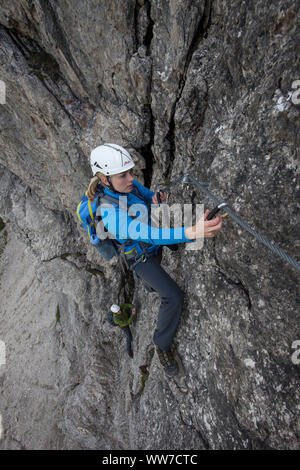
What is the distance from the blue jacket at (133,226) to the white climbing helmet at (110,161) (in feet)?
1.39

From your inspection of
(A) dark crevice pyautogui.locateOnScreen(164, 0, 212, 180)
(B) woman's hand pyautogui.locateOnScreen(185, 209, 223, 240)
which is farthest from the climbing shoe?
(A) dark crevice pyautogui.locateOnScreen(164, 0, 212, 180)

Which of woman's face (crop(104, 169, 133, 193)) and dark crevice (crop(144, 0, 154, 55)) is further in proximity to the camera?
dark crevice (crop(144, 0, 154, 55))

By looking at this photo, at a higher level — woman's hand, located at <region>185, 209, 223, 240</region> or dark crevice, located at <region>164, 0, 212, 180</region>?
dark crevice, located at <region>164, 0, 212, 180</region>

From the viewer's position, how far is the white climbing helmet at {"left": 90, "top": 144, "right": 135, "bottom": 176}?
18.3 ft

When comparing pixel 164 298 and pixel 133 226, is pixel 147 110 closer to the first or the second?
pixel 133 226

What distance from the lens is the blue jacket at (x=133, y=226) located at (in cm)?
438

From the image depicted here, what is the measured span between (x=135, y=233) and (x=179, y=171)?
241cm

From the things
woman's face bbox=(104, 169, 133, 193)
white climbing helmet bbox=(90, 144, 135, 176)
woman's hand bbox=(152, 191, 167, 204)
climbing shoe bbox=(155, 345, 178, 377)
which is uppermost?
white climbing helmet bbox=(90, 144, 135, 176)

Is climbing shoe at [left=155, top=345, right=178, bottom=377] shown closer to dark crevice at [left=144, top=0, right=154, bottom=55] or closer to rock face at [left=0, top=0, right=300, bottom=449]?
rock face at [left=0, top=0, right=300, bottom=449]

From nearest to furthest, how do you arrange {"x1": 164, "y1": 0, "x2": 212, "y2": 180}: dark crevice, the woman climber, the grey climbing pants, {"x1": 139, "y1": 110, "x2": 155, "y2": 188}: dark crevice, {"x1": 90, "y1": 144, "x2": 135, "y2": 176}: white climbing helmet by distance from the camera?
the woman climber
{"x1": 164, "y1": 0, "x2": 212, "y2": 180}: dark crevice
{"x1": 90, "y1": 144, "x2": 135, "y2": 176}: white climbing helmet
the grey climbing pants
{"x1": 139, "y1": 110, "x2": 155, "y2": 188}: dark crevice

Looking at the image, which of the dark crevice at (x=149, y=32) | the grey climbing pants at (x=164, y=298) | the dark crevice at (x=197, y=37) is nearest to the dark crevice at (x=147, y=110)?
the dark crevice at (x=149, y=32)

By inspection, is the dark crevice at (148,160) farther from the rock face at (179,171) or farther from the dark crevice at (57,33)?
the dark crevice at (57,33)

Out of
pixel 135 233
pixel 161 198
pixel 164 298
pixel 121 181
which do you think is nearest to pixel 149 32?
pixel 121 181

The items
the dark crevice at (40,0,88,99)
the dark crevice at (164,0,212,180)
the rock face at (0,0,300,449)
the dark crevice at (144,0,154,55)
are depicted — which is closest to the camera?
the rock face at (0,0,300,449)
